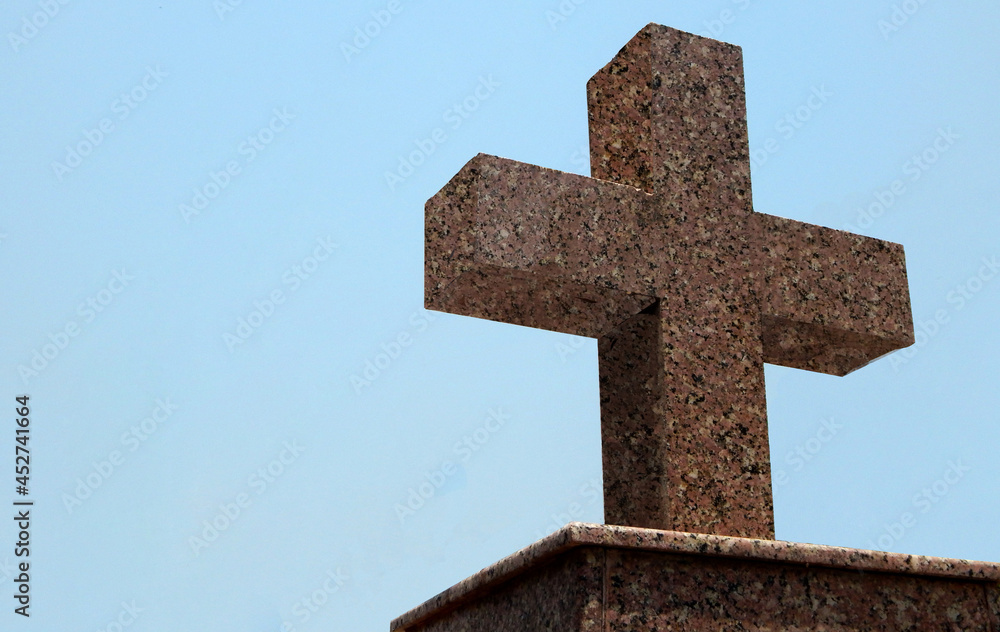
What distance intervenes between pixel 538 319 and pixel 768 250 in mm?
762

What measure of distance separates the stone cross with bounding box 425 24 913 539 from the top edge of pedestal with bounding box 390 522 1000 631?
1.53ft

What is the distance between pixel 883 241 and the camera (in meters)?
3.80

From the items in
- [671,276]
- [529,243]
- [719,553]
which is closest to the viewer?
[719,553]

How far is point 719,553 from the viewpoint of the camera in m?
2.57

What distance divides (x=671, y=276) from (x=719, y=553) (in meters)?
1.02

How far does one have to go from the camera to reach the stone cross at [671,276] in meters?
3.19

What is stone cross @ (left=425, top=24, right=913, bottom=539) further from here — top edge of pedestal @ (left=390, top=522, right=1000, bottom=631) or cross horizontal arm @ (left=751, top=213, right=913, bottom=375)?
top edge of pedestal @ (left=390, top=522, right=1000, bottom=631)

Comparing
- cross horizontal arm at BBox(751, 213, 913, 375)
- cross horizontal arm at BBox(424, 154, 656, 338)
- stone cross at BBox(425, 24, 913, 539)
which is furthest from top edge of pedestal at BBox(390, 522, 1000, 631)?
cross horizontal arm at BBox(751, 213, 913, 375)

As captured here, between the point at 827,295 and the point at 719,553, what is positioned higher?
the point at 827,295

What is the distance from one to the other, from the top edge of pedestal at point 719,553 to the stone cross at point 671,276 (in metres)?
0.47

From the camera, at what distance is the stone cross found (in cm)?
319

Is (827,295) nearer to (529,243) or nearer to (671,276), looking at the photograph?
(671,276)

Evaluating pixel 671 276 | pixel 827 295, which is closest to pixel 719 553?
pixel 671 276

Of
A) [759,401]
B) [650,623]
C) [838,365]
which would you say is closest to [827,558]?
[650,623]
